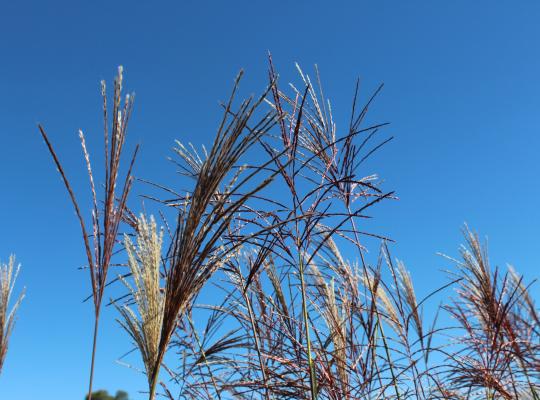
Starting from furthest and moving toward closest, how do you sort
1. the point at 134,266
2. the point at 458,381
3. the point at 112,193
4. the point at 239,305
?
1. the point at 239,305
2. the point at 458,381
3. the point at 134,266
4. the point at 112,193

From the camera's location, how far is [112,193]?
123cm

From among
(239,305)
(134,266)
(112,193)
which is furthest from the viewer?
(239,305)

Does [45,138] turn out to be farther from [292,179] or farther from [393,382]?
[393,382]

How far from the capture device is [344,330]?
231 cm

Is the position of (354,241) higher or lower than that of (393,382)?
higher

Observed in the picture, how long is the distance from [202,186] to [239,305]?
135 cm

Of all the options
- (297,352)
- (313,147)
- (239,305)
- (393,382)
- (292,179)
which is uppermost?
(313,147)

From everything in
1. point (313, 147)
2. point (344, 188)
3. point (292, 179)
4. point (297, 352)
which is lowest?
point (297, 352)

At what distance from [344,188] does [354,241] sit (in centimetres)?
25

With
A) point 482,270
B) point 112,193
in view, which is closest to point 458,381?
point 482,270

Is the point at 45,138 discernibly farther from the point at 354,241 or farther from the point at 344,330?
the point at 344,330

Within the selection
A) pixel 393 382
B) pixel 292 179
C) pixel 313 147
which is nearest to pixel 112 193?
pixel 292 179

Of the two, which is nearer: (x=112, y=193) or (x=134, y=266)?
(x=112, y=193)

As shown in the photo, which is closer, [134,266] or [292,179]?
[134,266]
